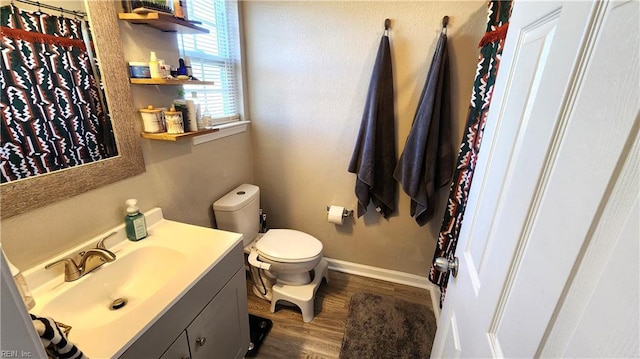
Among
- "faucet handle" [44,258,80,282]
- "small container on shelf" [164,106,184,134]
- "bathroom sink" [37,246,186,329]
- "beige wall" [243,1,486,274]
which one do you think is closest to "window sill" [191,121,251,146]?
"beige wall" [243,1,486,274]

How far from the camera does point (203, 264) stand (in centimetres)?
102

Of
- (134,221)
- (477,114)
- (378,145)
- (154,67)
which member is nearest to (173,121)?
(154,67)

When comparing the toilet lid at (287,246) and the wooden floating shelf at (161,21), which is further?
the toilet lid at (287,246)

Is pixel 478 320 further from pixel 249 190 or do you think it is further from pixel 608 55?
pixel 249 190

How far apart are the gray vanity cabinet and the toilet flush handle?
1.15ft

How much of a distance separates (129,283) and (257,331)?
0.91 meters

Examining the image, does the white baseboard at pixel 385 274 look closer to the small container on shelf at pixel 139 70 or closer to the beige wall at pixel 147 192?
the beige wall at pixel 147 192

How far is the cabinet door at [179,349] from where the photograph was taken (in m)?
0.88

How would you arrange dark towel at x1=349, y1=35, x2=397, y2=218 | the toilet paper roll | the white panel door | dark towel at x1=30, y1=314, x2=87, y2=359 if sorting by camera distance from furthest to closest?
the toilet paper roll → dark towel at x1=349, y1=35, x2=397, y2=218 → dark towel at x1=30, y1=314, x2=87, y2=359 → the white panel door

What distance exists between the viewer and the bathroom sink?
0.87 meters

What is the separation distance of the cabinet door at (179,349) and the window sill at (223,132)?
97cm

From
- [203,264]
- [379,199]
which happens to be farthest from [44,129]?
[379,199]

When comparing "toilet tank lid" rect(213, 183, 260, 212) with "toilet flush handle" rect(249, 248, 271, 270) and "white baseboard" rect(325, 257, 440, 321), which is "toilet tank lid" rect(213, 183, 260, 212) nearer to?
"toilet flush handle" rect(249, 248, 271, 270)

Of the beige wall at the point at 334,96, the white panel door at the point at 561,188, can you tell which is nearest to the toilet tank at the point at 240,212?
the beige wall at the point at 334,96
